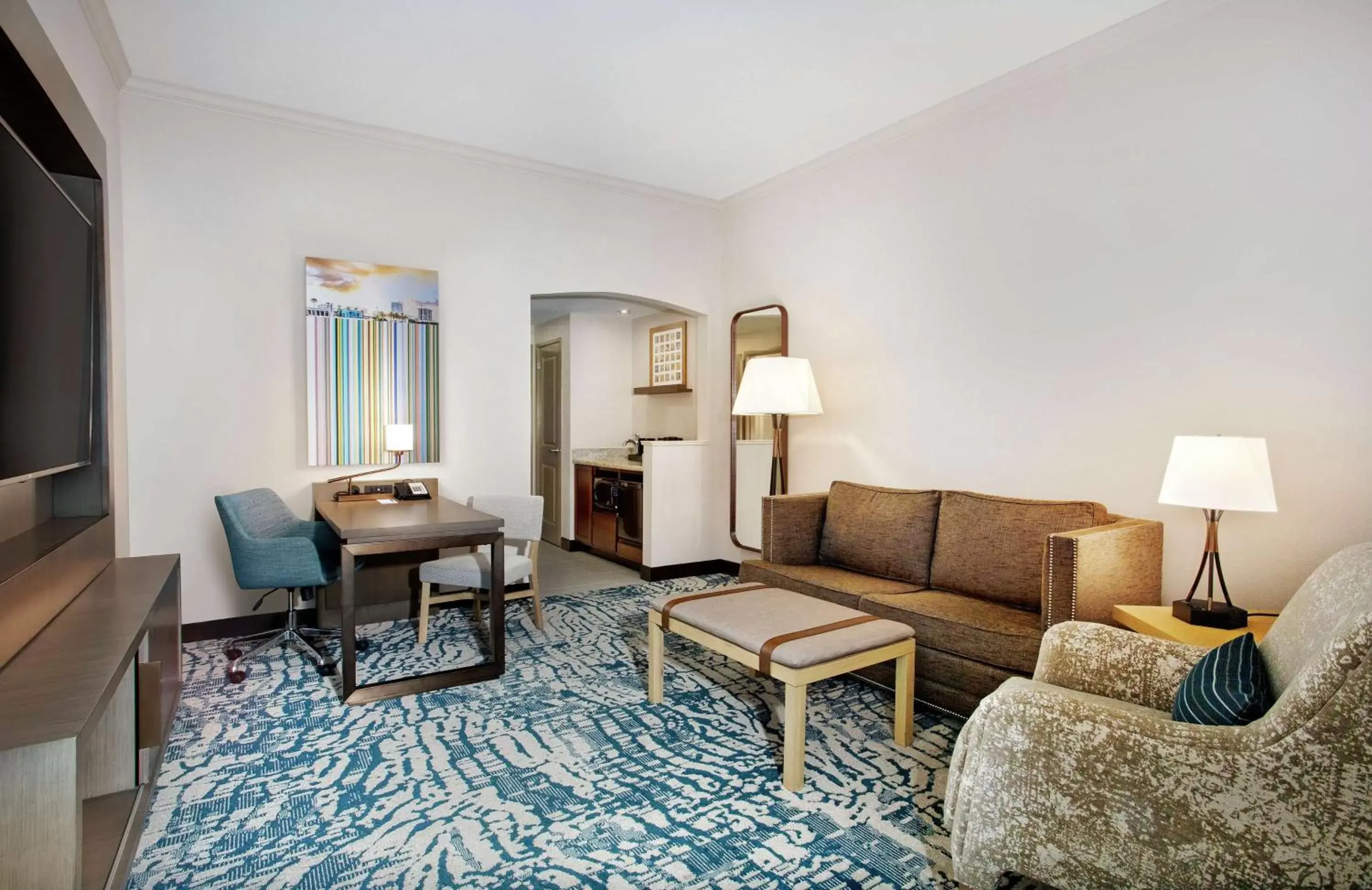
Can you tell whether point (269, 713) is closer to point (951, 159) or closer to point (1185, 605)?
point (1185, 605)

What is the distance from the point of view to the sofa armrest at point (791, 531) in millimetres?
3891

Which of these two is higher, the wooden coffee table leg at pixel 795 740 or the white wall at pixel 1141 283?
the white wall at pixel 1141 283

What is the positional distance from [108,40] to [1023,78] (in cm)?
421

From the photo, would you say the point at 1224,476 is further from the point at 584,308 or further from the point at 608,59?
the point at 584,308

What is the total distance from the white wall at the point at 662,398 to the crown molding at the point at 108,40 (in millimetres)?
3794

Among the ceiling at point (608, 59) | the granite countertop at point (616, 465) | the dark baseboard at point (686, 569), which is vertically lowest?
the dark baseboard at point (686, 569)

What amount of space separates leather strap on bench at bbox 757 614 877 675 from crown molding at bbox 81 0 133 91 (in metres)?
3.69

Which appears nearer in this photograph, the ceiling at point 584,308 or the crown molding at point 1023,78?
the crown molding at point 1023,78

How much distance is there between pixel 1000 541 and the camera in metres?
3.19

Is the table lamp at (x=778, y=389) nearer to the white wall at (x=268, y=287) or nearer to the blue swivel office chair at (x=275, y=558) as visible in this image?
the white wall at (x=268, y=287)

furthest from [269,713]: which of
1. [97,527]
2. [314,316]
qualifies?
[314,316]

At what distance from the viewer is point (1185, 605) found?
2.45 m

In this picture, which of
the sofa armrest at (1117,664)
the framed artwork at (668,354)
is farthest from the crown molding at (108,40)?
the sofa armrest at (1117,664)

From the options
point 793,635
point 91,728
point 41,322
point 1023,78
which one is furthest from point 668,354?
point 91,728
